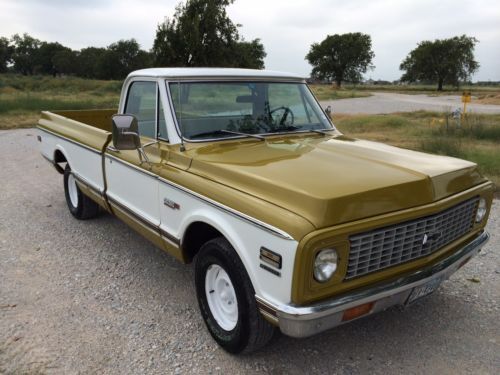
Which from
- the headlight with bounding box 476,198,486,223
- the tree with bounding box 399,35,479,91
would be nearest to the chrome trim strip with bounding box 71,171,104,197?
the headlight with bounding box 476,198,486,223

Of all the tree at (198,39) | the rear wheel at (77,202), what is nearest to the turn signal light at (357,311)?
the rear wheel at (77,202)

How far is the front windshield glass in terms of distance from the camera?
139 inches

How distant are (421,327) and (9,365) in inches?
112

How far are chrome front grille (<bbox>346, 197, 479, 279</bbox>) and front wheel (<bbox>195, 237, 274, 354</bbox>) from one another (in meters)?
0.64

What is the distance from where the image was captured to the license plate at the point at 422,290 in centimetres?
262

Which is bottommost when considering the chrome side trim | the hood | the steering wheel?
the chrome side trim

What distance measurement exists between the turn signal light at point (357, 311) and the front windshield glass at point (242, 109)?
173 cm

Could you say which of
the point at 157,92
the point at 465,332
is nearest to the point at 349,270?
the point at 465,332

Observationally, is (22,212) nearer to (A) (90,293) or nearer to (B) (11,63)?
(A) (90,293)

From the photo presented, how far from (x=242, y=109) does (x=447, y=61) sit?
6919 cm

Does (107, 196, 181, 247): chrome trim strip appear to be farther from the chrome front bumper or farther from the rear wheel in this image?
the rear wheel

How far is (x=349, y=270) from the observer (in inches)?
92.1

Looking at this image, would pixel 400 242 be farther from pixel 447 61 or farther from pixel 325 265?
pixel 447 61

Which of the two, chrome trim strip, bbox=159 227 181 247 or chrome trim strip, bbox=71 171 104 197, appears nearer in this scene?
chrome trim strip, bbox=159 227 181 247
